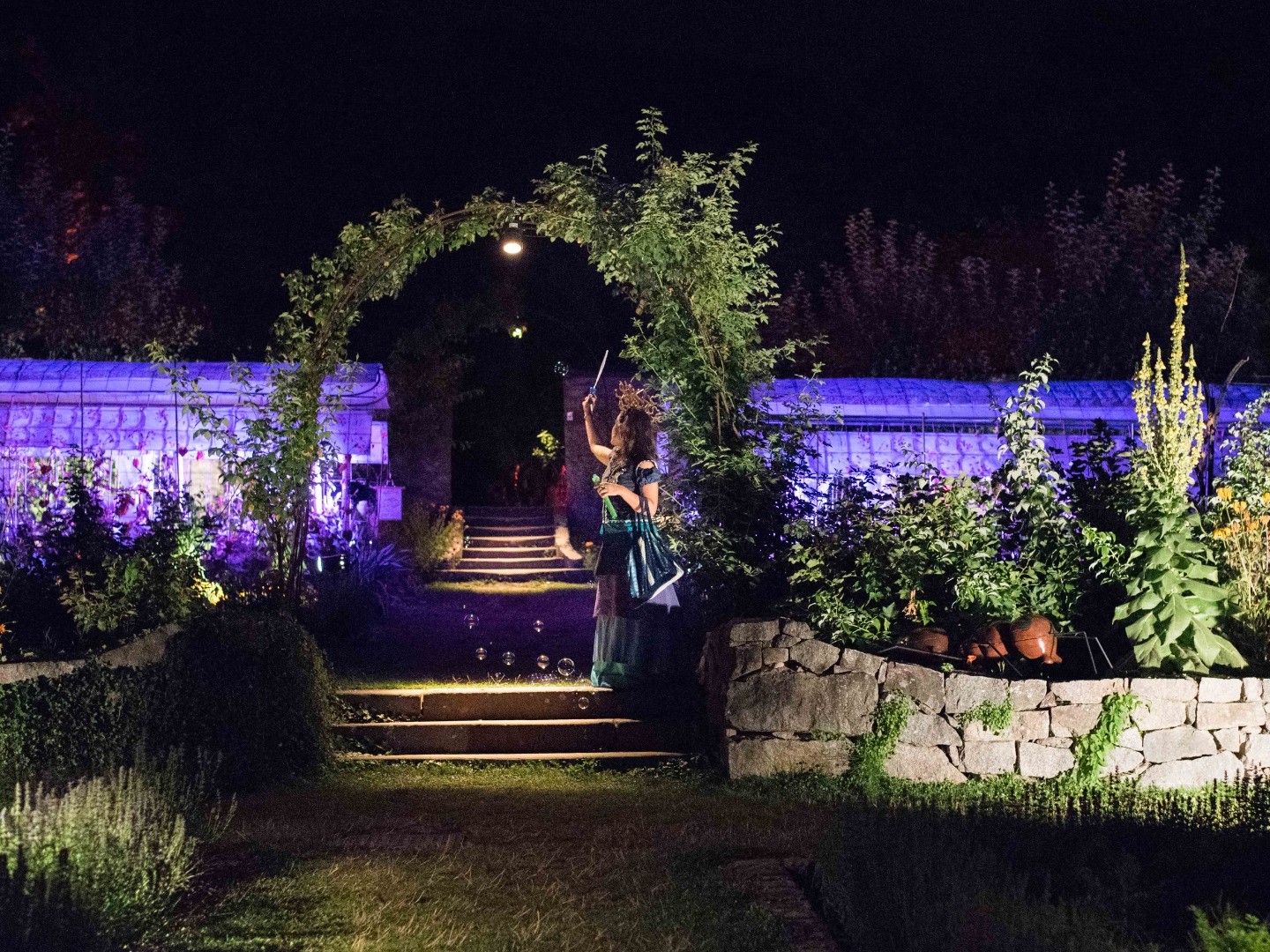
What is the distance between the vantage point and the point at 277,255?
25484 millimetres

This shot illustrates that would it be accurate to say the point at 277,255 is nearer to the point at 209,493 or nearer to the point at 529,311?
the point at 529,311

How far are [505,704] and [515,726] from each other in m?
0.35

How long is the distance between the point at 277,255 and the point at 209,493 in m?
13.5

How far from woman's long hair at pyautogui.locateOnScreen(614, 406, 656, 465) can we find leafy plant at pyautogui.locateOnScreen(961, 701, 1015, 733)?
10.0 feet

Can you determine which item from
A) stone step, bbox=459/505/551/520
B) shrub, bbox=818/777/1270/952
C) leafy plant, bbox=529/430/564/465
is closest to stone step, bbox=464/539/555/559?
stone step, bbox=459/505/551/520

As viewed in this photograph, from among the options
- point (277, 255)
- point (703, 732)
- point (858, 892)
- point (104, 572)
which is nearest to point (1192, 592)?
point (703, 732)

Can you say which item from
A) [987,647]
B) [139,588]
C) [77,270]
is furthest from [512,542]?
[987,647]

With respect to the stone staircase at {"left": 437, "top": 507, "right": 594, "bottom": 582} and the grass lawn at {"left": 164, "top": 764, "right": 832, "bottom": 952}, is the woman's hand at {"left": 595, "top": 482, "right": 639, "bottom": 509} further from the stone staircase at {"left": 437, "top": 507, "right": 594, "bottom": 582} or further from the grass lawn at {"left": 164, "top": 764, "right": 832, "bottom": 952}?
the stone staircase at {"left": 437, "top": 507, "right": 594, "bottom": 582}

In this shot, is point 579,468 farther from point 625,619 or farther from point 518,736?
point 518,736

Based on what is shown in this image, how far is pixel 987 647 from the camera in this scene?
8305 millimetres

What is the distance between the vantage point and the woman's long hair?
32.4 feet

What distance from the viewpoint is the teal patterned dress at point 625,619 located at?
31.8 feet

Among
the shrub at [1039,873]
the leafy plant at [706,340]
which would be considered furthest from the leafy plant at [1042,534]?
the shrub at [1039,873]

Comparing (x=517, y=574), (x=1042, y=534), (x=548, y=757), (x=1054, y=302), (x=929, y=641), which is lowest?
(x=548, y=757)
